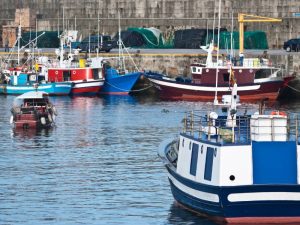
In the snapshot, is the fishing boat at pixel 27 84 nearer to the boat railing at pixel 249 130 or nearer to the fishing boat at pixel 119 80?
the fishing boat at pixel 119 80

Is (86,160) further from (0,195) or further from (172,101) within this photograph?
(172,101)

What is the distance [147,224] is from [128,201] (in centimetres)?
397

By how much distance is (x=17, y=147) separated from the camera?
188ft

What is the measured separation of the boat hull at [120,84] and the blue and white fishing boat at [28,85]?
10.2 feet

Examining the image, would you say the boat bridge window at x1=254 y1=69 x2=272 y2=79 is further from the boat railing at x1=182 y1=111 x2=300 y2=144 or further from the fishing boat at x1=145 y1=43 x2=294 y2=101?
the boat railing at x1=182 y1=111 x2=300 y2=144

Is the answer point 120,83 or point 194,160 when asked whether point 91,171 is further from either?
point 120,83

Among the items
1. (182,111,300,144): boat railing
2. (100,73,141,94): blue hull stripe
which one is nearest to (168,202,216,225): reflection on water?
(182,111,300,144): boat railing

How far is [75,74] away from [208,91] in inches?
453

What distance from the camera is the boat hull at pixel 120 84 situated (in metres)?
93.7

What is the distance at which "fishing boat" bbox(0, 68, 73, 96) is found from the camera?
9194 cm

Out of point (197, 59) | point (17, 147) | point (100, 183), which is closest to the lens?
point (100, 183)

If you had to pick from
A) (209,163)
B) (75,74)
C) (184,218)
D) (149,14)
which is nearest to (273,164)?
(209,163)

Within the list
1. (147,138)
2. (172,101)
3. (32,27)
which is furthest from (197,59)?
(147,138)

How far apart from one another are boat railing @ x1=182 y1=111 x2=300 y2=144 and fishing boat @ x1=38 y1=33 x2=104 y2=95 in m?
55.9
